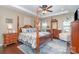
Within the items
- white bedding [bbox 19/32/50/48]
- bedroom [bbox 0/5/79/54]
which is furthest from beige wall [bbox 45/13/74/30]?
white bedding [bbox 19/32/50/48]

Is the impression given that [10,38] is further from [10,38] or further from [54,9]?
[54,9]

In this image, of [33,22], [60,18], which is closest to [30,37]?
[33,22]

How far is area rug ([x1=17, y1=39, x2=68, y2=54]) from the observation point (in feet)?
6.69

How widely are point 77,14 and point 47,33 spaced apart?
2.21 feet

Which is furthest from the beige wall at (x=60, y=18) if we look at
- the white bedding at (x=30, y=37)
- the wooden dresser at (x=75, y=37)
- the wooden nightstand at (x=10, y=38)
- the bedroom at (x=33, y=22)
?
the wooden nightstand at (x=10, y=38)

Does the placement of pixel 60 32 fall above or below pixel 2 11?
below

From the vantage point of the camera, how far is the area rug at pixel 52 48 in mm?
2039

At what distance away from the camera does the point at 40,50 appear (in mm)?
2049

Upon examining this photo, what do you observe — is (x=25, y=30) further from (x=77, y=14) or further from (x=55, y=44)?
(x=77, y=14)

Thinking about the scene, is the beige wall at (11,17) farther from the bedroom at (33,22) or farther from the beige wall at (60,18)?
the beige wall at (60,18)

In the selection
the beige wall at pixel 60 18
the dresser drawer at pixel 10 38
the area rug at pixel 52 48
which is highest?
the beige wall at pixel 60 18

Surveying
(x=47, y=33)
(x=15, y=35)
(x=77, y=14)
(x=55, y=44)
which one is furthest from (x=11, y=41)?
(x=77, y=14)

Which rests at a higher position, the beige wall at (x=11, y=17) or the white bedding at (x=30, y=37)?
the beige wall at (x=11, y=17)

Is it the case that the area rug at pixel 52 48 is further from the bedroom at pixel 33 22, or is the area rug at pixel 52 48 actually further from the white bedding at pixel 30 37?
the white bedding at pixel 30 37
